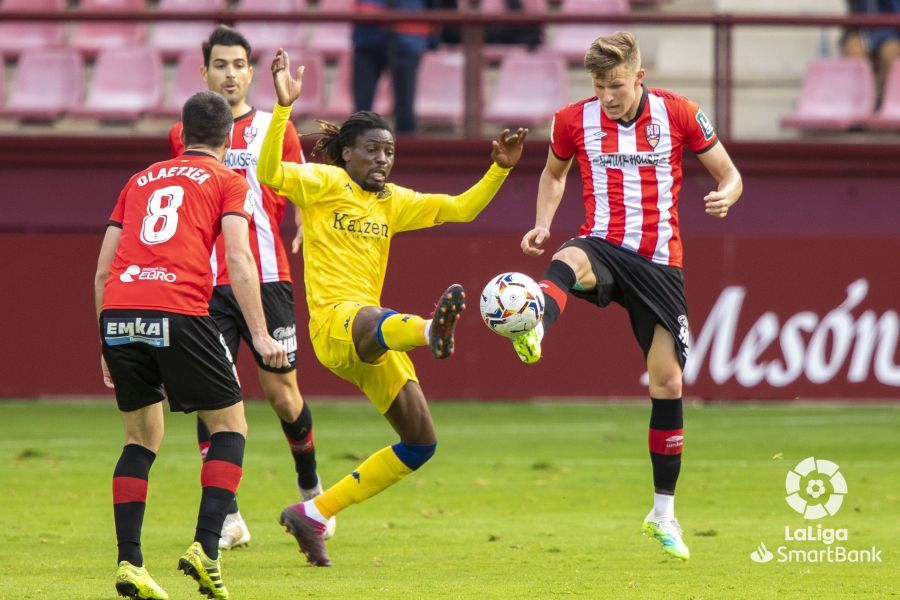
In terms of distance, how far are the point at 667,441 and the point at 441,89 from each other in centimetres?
793

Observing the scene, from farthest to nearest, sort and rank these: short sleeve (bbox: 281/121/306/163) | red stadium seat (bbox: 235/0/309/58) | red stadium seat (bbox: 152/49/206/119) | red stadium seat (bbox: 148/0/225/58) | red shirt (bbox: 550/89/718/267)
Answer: red stadium seat (bbox: 148/0/225/58) < red stadium seat (bbox: 235/0/309/58) < red stadium seat (bbox: 152/49/206/119) < short sleeve (bbox: 281/121/306/163) < red shirt (bbox: 550/89/718/267)

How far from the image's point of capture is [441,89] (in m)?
14.9

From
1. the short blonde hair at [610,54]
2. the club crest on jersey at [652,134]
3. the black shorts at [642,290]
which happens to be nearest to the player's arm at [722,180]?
the club crest on jersey at [652,134]

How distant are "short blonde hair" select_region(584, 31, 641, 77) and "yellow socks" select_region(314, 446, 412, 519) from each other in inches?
79.7

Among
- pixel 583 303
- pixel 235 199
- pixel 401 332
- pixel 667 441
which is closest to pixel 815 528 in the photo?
pixel 667 441

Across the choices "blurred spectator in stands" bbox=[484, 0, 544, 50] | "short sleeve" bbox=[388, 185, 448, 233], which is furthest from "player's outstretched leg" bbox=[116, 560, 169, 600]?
"blurred spectator in stands" bbox=[484, 0, 544, 50]

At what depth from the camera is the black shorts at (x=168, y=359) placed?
6184 millimetres

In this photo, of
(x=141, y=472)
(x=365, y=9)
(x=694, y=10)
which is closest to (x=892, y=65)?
(x=694, y=10)

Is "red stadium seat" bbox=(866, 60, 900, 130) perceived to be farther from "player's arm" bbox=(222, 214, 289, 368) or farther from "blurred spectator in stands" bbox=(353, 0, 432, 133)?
"player's arm" bbox=(222, 214, 289, 368)

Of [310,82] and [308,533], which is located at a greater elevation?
[310,82]

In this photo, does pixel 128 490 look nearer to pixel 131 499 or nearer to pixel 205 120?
pixel 131 499

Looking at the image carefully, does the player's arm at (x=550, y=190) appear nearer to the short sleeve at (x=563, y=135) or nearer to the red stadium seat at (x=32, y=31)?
the short sleeve at (x=563, y=135)

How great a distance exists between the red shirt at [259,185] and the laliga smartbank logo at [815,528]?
9.36ft

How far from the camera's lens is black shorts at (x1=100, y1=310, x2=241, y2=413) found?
20.3ft
